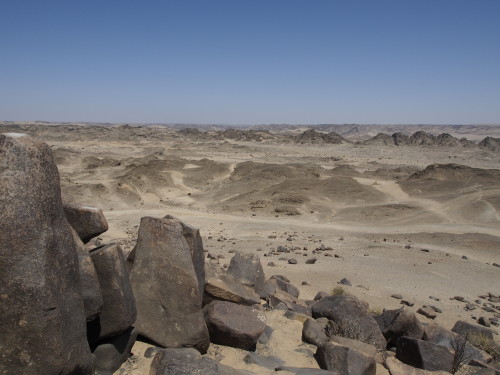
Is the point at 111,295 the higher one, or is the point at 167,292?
the point at 111,295

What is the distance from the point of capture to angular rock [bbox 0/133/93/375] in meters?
3.96

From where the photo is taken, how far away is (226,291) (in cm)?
698

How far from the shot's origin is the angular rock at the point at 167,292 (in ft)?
18.7

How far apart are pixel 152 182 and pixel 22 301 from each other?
30356mm

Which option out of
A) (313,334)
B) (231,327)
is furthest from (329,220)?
(231,327)

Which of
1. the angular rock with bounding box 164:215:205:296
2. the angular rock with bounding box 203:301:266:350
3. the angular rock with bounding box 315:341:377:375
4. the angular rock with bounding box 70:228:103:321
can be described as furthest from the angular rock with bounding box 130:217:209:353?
the angular rock with bounding box 315:341:377:375

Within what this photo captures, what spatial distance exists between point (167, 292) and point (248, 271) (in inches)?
150

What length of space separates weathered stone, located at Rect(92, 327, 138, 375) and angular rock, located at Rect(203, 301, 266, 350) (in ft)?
4.14

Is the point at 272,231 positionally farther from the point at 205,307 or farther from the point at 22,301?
the point at 22,301

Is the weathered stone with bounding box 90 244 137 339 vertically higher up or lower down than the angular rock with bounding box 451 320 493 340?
higher up

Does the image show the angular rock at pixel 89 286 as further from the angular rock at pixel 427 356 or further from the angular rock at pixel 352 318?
the angular rock at pixel 427 356

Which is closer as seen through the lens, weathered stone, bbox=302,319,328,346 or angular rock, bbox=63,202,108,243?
angular rock, bbox=63,202,108,243

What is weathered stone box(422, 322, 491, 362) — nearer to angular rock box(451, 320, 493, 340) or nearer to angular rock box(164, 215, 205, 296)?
angular rock box(451, 320, 493, 340)

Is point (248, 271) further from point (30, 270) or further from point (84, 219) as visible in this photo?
point (30, 270)
